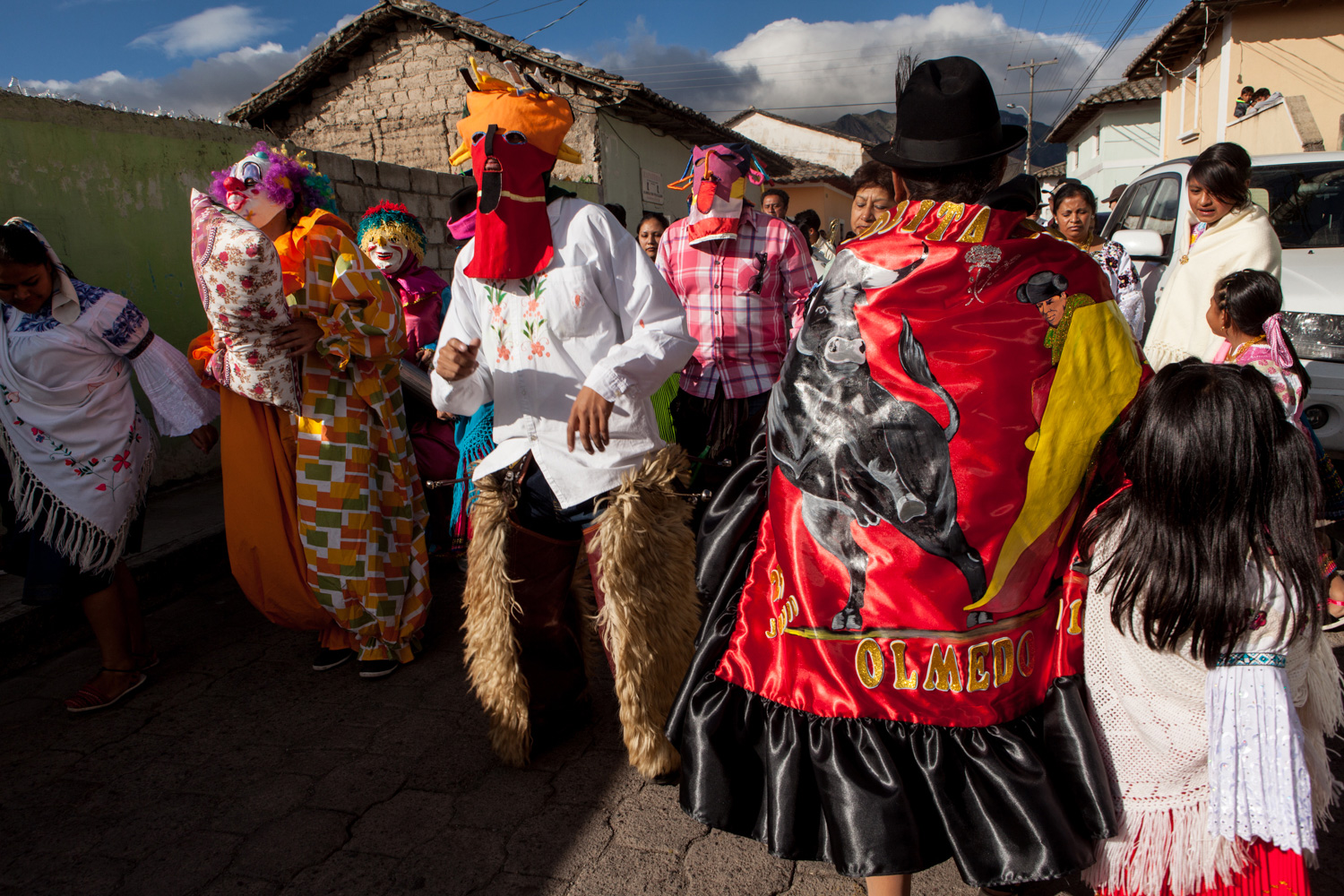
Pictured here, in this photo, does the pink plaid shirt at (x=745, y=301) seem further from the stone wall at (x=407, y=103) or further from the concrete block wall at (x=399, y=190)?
the stone wall at (x=407, y=103)

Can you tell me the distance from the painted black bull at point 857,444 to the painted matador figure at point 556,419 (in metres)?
0.71

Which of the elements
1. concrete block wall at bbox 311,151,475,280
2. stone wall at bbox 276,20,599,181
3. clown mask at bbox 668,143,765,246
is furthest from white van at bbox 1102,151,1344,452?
stone wall at bbox 276,20,599,181

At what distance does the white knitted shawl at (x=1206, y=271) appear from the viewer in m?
3.66

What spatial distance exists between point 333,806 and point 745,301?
2.72 meters

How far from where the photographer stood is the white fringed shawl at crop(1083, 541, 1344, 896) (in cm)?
137

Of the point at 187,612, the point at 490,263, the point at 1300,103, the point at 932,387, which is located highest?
the point at 1300,103

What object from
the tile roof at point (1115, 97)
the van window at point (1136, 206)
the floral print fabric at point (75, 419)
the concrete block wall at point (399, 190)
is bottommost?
the floral print fabric at point (75, 419)

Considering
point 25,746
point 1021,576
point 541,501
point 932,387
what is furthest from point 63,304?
point 1021,576

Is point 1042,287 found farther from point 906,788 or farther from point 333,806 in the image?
point 333,806

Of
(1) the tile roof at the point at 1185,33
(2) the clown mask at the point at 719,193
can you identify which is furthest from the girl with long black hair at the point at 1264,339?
(1) the tile roof at the point at 1185,33

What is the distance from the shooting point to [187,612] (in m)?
4.09

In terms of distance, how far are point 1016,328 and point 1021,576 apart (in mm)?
473

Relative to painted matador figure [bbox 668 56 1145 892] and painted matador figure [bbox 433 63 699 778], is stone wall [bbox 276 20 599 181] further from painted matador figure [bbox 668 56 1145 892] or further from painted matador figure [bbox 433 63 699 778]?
painted matador figure [bbox 668 56 1145 892]

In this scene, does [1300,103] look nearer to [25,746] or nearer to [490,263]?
[490,263]
